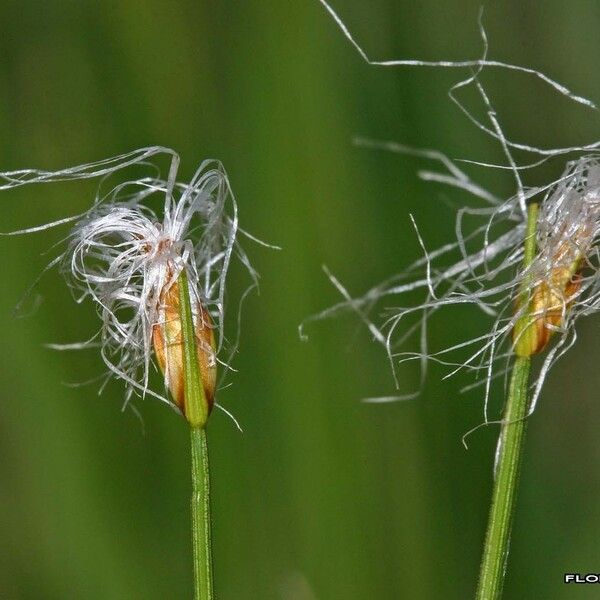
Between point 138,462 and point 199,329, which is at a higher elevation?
point 199,329

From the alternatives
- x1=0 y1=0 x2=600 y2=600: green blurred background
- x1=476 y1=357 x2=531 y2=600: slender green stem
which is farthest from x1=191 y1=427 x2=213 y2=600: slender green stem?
x1=0 y1=0 x2=600 y2=600: green blurred background

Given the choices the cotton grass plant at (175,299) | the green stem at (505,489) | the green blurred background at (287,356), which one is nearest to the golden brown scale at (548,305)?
the green stem at (505,489)

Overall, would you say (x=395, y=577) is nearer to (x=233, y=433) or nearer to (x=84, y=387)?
(x=233, y=433)

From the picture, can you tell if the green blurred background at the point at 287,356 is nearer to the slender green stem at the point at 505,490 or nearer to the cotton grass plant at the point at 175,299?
the cotton grass plant at the point at 175,299

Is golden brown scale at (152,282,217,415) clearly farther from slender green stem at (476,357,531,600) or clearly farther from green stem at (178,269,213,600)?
slender green stem at (476,357,531,600)

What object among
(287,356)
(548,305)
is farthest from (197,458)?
(287,356)

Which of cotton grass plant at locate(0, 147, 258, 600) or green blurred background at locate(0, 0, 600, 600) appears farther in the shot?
green blurred background at locate(0, 0, 600, 600)

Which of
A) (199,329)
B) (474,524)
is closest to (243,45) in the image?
(474,524)
